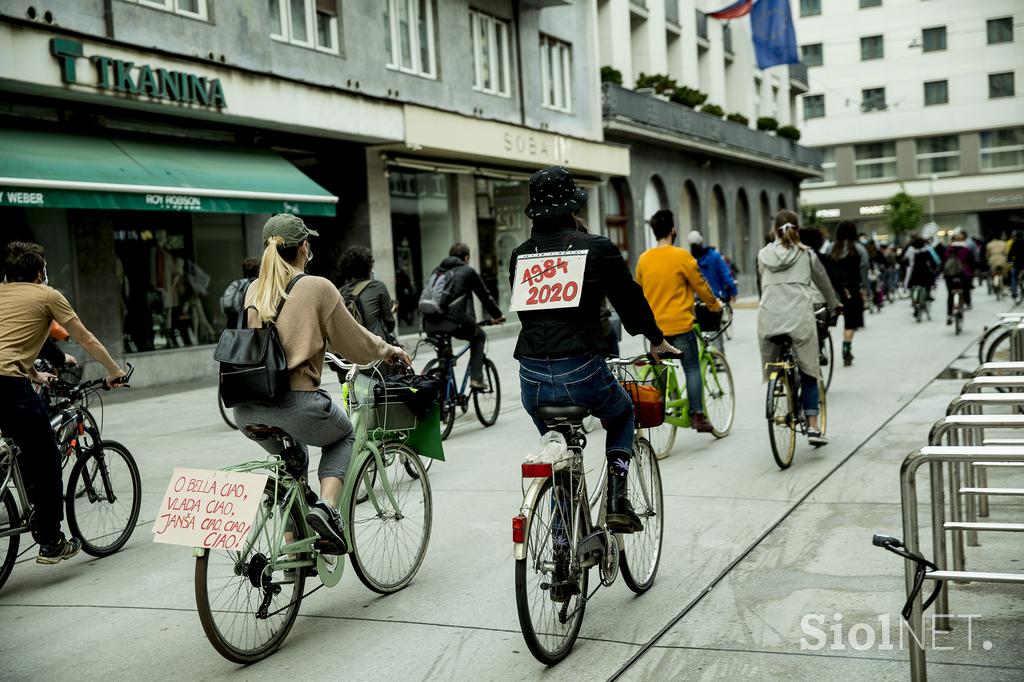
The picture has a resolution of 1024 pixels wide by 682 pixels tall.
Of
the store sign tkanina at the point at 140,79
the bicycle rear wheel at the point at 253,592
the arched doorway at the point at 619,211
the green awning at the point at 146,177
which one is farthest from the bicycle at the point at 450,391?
the arched doorway at the point at 619,211

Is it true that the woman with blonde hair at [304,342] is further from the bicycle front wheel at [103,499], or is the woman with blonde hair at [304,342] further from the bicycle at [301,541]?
the bicycle front wheel at [103,499]

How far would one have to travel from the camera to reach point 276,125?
1678 centimetres

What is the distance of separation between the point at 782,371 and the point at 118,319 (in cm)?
1071

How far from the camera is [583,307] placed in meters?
4.35

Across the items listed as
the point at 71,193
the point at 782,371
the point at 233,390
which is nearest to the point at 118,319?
the point at 71,193

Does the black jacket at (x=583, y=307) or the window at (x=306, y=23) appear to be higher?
the window at (x=306, y=23)

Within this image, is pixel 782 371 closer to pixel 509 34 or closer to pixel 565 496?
pixel 565 496

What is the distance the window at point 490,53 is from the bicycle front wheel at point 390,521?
18.9 metres

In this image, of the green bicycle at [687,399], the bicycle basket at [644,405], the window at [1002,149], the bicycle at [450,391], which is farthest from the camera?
the window at [1002,149]

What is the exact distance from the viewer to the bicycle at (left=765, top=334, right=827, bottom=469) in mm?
7543

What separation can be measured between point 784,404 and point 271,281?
4.65 m

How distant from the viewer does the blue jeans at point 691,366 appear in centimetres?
851

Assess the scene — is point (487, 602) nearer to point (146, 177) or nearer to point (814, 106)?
point (146, 177)

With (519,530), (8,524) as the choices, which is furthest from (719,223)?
(519,530)
